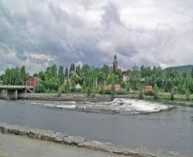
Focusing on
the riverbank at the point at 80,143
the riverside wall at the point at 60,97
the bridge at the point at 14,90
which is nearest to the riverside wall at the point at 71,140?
the riverbank at the point at 80,143

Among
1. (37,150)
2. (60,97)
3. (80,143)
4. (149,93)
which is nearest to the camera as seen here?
(37,150)

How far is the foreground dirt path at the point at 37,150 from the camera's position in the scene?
54.7 ft

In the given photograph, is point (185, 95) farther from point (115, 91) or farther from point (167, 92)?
point (115, 91)

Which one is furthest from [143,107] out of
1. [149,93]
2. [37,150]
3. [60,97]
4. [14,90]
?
[14,90]

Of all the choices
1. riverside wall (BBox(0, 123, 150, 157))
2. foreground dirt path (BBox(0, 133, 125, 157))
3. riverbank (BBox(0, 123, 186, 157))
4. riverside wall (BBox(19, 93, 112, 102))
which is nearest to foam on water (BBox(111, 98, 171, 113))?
riverside wall (BBox(19, 93, 112, 102))

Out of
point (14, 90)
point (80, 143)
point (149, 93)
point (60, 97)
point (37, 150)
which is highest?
point (14, 90)

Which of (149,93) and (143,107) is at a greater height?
(149,93)

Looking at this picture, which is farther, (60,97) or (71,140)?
(60,97)

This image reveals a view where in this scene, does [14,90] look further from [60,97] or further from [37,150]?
[37,150]

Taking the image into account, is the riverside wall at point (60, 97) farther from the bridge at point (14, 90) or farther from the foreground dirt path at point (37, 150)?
the foreground dirt path at point (37, 150)

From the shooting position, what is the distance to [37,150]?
1748cm

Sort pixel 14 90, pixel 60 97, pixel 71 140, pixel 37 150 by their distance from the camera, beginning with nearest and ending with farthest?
pixel 37 150 < pixel 71 140 < pixel 60 97 < pixel 14 90

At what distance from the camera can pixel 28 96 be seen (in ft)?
602

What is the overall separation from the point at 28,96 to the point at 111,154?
170 meters
